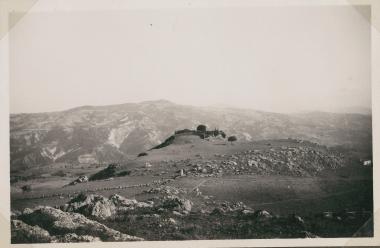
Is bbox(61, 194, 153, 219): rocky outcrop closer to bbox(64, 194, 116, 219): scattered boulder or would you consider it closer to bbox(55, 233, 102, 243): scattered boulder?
bbox(64, 194, 116, 219): scattered boulder

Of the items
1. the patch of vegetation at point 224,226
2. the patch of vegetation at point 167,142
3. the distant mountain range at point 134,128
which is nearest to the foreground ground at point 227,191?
the patch of vegetation at point 224,226

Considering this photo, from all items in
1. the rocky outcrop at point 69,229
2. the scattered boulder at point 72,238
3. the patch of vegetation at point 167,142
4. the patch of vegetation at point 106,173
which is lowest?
the scattered boulder at point 72,238

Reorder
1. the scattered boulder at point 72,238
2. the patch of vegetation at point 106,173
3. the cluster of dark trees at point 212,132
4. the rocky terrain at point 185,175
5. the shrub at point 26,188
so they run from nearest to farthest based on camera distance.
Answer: the scattered boulder at point 72,238
the rocky terrain at point 185,175
the shrub at point 26,188
the patch of vegetation at point 106,173
the cluster of dark trees at point 212,132

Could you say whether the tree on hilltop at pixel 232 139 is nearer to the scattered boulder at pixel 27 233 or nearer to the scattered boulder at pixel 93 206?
the scattered boulder at pixel 93 206

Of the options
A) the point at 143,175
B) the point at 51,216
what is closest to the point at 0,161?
the point at 51,216

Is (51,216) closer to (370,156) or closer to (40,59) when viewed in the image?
(40,59)

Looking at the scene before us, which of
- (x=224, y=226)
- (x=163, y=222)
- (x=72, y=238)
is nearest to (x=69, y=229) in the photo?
(x=72, y=238)
